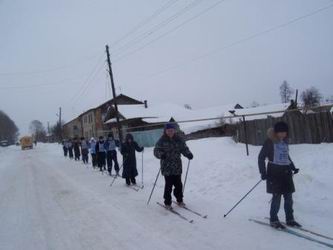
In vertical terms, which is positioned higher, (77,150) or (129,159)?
(77,150)

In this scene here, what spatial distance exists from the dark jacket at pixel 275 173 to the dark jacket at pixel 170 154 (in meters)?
2.37

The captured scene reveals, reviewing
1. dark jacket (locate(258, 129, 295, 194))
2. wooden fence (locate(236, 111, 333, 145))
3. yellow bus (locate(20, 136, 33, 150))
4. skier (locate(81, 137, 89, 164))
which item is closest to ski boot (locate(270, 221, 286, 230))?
dark jacket (locate(258, 129, 295, 194))

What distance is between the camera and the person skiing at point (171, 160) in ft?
27.5

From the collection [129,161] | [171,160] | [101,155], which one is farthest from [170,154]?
[101,155]

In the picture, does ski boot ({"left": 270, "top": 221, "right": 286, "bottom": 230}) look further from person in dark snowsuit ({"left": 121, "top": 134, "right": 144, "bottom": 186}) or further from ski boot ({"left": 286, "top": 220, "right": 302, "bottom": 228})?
person in dark snowsuit ({"left": 121, "top": 134, "right": 144, "bottom": 186})

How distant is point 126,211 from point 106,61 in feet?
68.8

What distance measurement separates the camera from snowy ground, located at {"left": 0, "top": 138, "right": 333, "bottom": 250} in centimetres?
597

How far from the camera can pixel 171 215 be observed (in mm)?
7633

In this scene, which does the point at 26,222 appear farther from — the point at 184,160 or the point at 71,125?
the point at 71,125

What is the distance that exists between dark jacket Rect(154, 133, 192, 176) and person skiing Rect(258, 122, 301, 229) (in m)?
2.41

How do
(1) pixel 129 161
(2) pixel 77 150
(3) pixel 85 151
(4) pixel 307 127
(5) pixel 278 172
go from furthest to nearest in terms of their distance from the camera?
(2) pixel 77 150, (3) pixel 85 151, (4) pixel 307 127, (1) pixel 129 161, (5) pixel 278 172

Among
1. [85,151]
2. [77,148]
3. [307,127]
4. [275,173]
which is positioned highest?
[307,127]

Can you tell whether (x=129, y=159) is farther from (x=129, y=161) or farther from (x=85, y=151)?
(x=85, y=151)

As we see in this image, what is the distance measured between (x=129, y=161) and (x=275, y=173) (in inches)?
270
